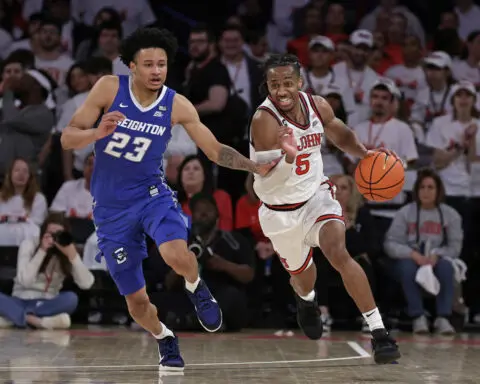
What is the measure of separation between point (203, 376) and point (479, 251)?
5.24 meters

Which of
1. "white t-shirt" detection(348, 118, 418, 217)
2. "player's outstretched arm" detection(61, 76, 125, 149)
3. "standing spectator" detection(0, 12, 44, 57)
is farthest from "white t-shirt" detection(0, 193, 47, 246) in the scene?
"player's outstretched arm" detection(61, 76, 125, 149)

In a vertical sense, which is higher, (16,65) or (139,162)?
(16,65)

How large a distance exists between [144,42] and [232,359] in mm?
2414

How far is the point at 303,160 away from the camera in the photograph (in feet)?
23.3

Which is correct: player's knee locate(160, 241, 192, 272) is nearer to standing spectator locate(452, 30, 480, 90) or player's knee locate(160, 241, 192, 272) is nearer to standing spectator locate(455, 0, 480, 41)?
standing spectator locate(452, 30, 480, 90)

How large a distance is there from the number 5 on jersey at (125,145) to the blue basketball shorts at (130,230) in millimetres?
298

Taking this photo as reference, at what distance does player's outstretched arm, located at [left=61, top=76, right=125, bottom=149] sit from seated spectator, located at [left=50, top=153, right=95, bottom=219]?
3847 millimetres

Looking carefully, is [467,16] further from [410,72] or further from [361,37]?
[361,37]

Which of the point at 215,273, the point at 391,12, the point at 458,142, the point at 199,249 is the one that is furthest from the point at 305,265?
the point at 391,12

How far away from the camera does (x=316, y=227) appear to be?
6977 millimetres

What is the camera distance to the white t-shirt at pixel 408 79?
39.8 ft

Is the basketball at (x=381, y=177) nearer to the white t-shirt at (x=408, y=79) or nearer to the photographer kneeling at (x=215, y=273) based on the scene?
the photographer kneeling at (x=215, y=273)

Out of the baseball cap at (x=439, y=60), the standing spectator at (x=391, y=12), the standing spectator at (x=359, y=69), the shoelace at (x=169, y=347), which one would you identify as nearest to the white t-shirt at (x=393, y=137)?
the standing spectator at (x=359, y=69)

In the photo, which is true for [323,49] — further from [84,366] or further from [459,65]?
[84,366]
